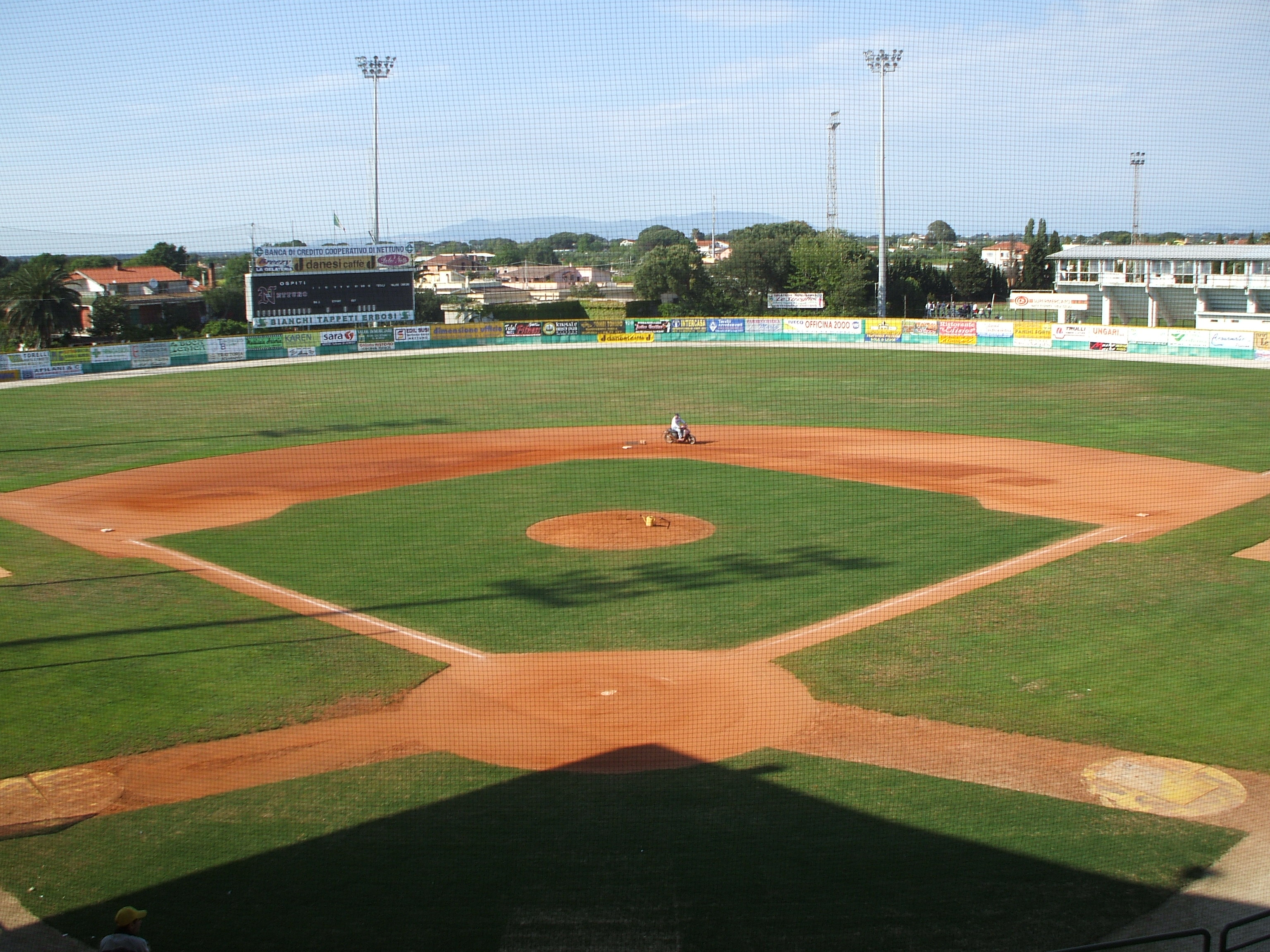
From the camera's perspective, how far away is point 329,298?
38781 millimetres

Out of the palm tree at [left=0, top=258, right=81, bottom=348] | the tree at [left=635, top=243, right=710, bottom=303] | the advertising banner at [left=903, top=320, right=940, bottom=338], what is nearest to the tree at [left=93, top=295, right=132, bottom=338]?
the palm tree at [left=0, top=258, right=81, bottom=348]

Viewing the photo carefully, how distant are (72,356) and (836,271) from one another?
31.2 meters

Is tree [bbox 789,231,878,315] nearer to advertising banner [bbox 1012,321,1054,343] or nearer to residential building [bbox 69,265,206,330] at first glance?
advertising banner [bbox 1012,321,1054,343]

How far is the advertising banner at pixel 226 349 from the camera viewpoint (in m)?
41.5

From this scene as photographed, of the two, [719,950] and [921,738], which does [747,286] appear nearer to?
[921,738]

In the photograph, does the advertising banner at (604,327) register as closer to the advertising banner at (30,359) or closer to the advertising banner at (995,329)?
the advertising banner at (995,329)

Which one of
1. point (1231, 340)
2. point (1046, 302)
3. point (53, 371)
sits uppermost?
point (1046, 302)

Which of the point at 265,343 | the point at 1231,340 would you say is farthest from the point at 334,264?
the point at 1231,340

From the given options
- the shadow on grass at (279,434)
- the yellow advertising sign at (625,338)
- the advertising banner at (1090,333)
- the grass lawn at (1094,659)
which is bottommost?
the grass lawn at (1094,659)

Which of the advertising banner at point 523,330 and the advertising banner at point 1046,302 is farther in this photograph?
the advertising banner at point 523,330

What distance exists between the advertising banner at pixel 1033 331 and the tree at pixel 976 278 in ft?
25.2

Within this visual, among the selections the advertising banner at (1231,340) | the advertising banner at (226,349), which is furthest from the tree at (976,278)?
the advertising banner at (226,349)

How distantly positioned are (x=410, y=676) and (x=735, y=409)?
19190 mm

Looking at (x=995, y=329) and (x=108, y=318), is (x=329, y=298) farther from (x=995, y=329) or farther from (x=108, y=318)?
(x=995, y=329)
